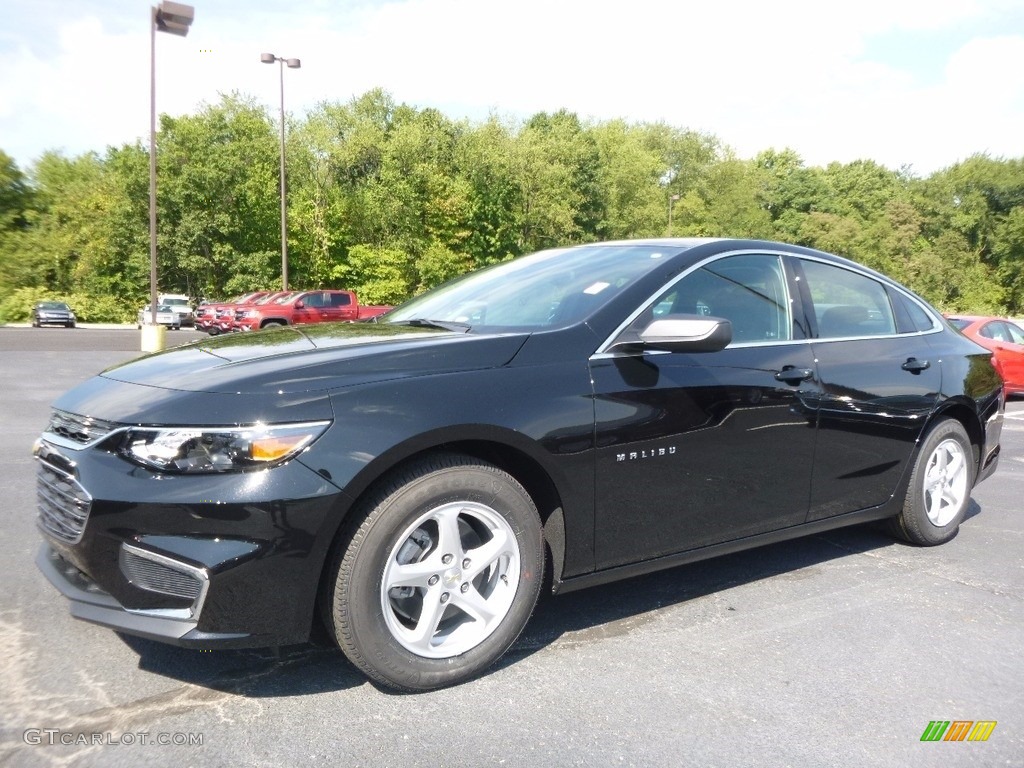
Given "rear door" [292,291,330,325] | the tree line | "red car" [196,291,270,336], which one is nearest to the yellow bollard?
"rear door" [292,291,330,325]

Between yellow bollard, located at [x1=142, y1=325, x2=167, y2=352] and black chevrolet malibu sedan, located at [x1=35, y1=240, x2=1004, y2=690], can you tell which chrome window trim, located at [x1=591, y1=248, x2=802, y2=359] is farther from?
yellow bollard, located at [x1=142, y1=325, x2=167, y2=352]

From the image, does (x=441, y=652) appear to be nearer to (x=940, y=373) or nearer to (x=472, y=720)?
(x=472, y=720)

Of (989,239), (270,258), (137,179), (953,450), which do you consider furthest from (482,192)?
(953,450)

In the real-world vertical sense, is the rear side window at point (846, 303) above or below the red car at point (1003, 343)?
above

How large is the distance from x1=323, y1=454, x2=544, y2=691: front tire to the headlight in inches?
13.9

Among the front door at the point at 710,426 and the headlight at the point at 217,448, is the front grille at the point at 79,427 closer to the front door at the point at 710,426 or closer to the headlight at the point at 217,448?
the headlight at the point at 217,448

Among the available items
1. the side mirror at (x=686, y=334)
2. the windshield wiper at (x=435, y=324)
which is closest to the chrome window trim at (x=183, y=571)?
the windshield wiper at (x=435, y=324)

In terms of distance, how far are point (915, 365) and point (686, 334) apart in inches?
76.2

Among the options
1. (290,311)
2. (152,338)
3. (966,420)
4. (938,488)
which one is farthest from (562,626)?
(290,311)

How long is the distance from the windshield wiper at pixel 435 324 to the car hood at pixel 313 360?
0.09m

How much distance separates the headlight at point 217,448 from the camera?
101 inches

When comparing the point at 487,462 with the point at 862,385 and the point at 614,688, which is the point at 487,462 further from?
the point at 862,385

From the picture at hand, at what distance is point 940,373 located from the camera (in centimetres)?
462

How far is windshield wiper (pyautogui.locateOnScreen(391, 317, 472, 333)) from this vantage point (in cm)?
353
